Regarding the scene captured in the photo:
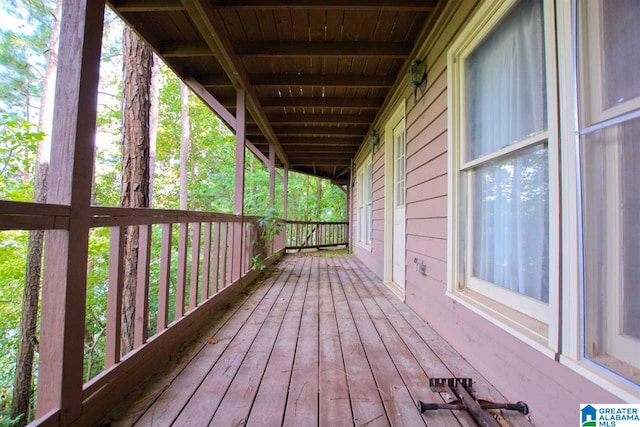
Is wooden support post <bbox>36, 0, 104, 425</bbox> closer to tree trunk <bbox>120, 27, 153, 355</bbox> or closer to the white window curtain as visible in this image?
the white window curtain

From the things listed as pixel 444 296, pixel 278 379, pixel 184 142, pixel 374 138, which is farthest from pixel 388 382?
pixel 184 142

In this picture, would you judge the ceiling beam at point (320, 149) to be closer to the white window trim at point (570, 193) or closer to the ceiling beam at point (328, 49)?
the ceiling beam at point (328, 49)

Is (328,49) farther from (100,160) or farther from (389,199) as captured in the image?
(100,160)

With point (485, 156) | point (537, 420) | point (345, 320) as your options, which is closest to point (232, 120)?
point (345, 320)

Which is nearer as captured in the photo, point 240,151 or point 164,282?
point 164,282

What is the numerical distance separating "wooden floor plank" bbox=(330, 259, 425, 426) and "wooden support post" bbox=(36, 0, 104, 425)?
124 centimetres

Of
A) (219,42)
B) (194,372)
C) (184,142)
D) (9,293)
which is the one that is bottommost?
(9,293)

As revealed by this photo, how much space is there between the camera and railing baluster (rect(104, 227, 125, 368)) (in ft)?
4.27

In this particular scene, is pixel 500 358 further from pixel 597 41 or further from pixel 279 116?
pixel 279 116

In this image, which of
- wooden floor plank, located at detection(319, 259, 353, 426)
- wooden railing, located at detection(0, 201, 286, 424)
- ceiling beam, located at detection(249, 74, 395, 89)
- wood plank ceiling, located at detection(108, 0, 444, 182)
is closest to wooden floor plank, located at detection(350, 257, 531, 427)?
wooden floor plank, located at detection(319, 259, 353, 426)

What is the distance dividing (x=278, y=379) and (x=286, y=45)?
284 centimetres

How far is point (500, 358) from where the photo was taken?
4.50 feet

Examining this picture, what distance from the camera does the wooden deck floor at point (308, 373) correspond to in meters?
1.19

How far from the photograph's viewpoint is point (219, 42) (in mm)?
2480
